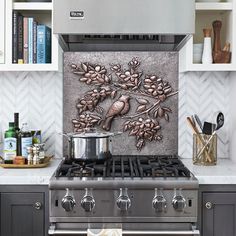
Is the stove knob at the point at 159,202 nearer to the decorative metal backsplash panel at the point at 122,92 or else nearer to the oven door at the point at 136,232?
the oven door at the point at 136,232

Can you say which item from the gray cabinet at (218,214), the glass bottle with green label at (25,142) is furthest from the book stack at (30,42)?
the gray cabinet at (218,214)

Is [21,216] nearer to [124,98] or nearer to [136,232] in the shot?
[136,232]

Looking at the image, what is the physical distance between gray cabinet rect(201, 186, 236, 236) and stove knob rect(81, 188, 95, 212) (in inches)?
22.3

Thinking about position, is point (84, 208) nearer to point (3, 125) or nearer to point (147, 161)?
point (147, 161)

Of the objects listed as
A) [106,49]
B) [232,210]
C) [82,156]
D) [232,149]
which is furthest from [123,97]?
[232,210]

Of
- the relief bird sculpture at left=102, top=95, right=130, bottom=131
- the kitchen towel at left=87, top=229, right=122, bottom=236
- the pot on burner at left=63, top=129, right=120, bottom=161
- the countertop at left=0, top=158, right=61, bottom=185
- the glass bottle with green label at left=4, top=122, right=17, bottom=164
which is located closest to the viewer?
the kitchen towel at left=87, top=229, right=122, bottom=236

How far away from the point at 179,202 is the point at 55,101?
1139mm

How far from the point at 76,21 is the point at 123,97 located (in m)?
0.73

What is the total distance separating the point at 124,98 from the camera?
316 cm

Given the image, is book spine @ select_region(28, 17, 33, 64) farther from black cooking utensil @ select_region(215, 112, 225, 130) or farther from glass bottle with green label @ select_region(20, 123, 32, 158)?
black cooking utensil @ select_region(215, 112, 225, 130)

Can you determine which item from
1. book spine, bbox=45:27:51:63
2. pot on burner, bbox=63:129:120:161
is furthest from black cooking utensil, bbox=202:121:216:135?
book spine, bbox=45:27:51:63

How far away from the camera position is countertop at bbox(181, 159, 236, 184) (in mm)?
2559

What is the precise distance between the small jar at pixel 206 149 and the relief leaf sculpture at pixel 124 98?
34cm

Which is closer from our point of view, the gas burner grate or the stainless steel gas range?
the stainless steel gas range
